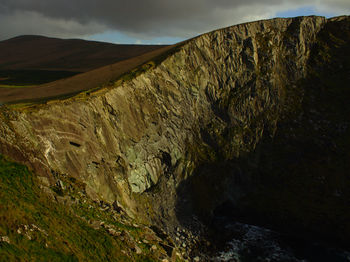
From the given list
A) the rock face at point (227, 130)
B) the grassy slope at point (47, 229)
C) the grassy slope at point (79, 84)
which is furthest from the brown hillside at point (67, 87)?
the grassy slope at point (47, 229)

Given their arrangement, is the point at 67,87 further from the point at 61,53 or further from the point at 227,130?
the point at 61,53

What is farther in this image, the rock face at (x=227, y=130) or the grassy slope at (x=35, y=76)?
the grassy slope at (x=35, y=76)

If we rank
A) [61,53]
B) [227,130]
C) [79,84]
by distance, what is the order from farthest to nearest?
[61,53]
[227,130]
[79,84]

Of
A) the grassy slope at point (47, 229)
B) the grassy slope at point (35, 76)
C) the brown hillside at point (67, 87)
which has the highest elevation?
the grassy slope at point (35, 76)

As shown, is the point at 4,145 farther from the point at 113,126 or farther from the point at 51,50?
the point at 51,50

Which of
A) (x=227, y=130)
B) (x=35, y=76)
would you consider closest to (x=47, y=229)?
(x=227, y=130)

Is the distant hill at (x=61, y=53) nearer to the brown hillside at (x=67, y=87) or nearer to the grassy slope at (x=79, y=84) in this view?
the brown hillside at (x=67, y=87)

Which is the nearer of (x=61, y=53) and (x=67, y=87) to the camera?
(x=67, y=87)
